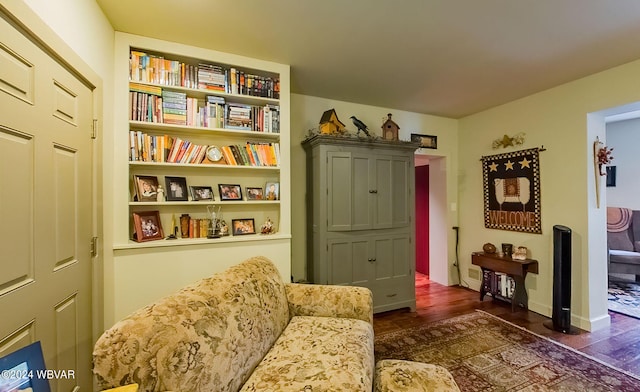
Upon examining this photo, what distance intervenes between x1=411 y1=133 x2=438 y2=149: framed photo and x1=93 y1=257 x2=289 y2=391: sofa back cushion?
3.23m

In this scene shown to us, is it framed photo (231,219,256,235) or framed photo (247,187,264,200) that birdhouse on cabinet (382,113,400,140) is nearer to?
framed photo (247,187,264,200)

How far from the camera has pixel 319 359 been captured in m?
1.40

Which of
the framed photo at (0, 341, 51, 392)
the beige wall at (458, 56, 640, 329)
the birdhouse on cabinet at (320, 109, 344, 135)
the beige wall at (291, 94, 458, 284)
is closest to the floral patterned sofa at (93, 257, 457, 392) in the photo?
the framed photo at (0, 341, 51, 392)

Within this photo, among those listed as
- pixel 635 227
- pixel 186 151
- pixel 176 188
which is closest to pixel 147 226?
pixel 176 188

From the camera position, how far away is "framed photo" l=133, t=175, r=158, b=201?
2.16 m

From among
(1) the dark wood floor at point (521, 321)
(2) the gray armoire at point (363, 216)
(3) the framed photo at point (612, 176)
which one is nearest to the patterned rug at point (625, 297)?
(1) the dark wood floor at point (521, 321)

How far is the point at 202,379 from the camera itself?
1044 millimetres

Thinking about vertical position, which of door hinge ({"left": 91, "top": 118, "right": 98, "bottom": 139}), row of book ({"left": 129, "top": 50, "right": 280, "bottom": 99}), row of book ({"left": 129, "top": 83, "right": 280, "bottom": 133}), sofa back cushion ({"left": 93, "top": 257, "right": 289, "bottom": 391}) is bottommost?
sofa back cushion ({"left": 93, "top": 257, "right": 289, "bottom": 391})

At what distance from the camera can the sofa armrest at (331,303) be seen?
1979mm

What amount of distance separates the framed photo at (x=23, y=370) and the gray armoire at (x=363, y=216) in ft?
7.31

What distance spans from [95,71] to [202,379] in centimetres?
190

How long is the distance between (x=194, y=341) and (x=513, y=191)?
12.4ft

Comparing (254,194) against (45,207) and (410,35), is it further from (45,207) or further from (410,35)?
(410,35)

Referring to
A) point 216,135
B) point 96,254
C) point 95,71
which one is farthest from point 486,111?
point 96,254
